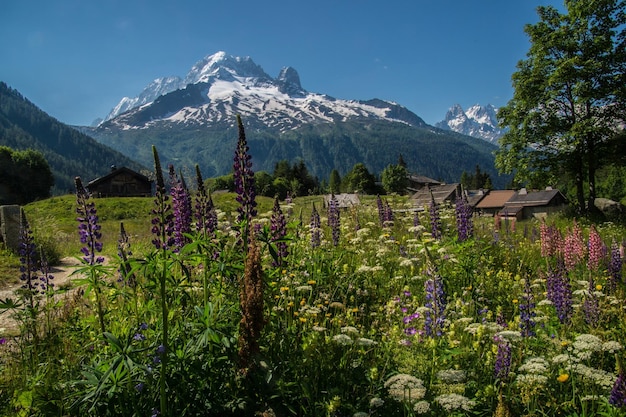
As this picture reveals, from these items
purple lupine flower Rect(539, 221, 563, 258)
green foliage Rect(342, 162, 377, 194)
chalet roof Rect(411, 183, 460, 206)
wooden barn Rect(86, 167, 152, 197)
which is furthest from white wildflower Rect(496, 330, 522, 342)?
green foliage Rect(342, 162, 377, 194)

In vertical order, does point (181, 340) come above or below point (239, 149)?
below

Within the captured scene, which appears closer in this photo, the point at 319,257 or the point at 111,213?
the point at 319,257

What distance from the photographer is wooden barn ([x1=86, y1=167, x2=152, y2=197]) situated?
72.9m

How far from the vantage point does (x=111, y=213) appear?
128 ft

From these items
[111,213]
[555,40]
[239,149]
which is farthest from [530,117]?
[111,213]

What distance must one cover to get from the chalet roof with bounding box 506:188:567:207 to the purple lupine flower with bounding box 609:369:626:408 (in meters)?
83.7

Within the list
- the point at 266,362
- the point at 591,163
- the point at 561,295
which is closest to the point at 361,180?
the point at 591,163

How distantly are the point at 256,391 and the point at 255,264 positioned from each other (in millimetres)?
1175

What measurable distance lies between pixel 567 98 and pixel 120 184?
71.7m

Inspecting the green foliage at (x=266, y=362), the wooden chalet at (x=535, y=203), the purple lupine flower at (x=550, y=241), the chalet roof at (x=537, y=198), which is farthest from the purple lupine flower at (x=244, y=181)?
the chalet roof at (x=537, y=198)

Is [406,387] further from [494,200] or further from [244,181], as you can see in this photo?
[494,200]

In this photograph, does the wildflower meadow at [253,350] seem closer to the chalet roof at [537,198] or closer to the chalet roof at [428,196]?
the chalet roof at [428,196]

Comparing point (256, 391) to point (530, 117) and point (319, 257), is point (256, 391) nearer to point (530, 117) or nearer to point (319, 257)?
point (319, 257)

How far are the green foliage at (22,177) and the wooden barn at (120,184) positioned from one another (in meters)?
13.4
